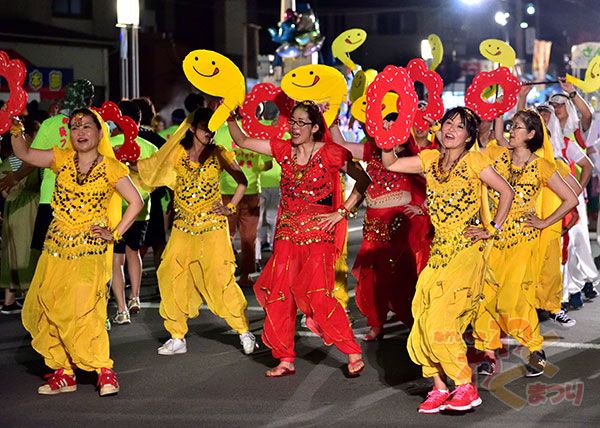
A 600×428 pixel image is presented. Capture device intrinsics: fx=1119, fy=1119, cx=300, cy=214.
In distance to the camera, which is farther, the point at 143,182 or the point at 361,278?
the point at 361,278

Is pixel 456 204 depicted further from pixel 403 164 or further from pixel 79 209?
pixel 79 209

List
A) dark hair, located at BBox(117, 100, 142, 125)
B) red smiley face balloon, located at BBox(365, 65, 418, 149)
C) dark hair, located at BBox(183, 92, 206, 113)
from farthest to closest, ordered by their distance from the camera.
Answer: dark hair, located at BBox(183, 92, 206, 113), dark hair, located at BBox(117, 100, 142, 125), red smiley face balloon, located at BBox(365, 65, 418, 149)

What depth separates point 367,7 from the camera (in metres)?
59.8

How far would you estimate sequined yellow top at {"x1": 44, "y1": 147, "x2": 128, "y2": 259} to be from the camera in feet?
23.3

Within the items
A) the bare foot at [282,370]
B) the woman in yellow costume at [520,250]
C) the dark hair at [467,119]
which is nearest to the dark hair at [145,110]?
the bare foot at [282,370]

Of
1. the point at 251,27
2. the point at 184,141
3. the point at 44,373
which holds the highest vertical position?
the point at 251,27

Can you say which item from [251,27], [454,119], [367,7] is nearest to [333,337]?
[454,119]

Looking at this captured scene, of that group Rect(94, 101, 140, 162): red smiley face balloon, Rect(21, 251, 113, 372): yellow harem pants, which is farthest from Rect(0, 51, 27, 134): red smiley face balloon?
Rect(94, 101, 140, 162): red smiley face balloon

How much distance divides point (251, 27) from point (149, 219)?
2927 cm

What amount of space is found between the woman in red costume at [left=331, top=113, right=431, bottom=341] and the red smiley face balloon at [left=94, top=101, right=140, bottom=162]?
6.10 ft

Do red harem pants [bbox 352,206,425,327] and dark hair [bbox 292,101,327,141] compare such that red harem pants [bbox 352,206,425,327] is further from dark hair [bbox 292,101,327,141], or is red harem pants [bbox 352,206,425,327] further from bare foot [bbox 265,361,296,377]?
bare foot [bbox 265,361,296,377]

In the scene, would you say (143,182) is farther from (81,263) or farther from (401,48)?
(401,48)

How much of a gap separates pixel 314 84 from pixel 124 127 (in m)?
1.61

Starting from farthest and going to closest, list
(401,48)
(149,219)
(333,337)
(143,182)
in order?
(401,48)
(149,219)
(143,182)
(333,337)
